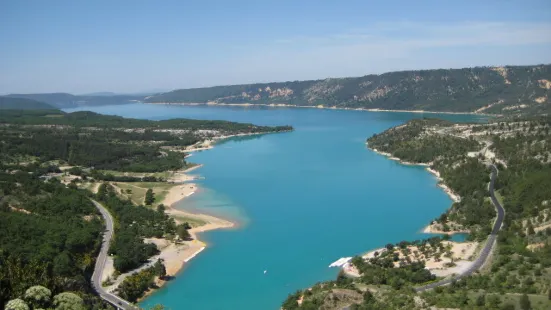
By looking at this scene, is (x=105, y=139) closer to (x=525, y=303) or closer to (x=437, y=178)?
(x=437, y=178)

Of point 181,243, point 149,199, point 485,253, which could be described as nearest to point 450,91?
point 149,199

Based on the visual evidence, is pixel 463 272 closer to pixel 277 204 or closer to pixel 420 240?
pixel 420 240

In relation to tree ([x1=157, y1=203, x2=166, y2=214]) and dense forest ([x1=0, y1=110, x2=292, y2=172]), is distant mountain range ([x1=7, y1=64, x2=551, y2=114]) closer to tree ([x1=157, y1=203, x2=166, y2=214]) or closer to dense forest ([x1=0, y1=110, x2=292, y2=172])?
dense forest ([x1=0, y1=110, x2=292, y2=172])

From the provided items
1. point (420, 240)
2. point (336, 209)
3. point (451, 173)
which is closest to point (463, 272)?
point (420, 240)

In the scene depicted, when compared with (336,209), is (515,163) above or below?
above

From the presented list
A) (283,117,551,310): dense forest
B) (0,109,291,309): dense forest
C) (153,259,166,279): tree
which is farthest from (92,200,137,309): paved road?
(283,117,551,310): dense forest

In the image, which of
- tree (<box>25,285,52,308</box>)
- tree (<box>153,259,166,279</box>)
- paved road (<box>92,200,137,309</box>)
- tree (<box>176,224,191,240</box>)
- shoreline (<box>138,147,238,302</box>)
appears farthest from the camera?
tree (<box>176,224,191,240</box>)

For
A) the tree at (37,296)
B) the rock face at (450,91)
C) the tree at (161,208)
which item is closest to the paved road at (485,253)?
the tree at (37,296)
